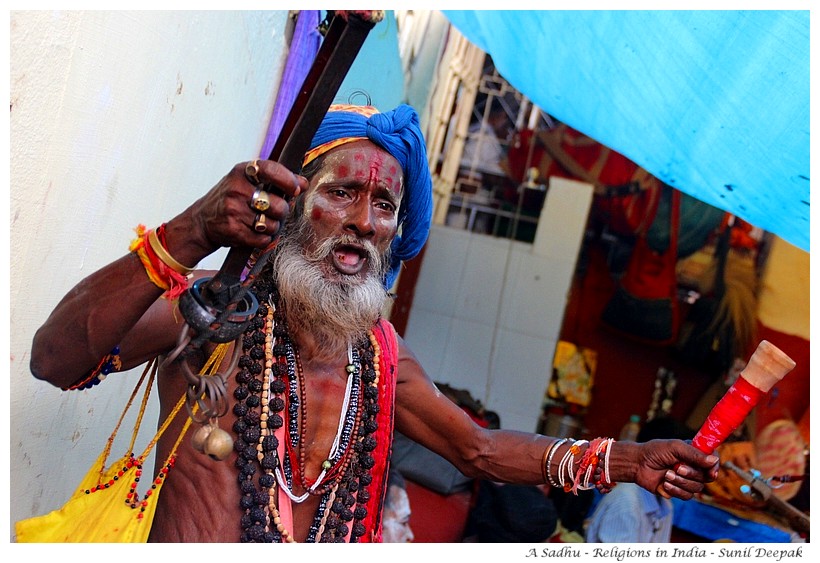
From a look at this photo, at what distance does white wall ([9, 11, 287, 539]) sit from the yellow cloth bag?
0.61ft

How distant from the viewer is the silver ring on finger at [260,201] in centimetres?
165

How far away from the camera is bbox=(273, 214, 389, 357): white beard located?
7.88 ft

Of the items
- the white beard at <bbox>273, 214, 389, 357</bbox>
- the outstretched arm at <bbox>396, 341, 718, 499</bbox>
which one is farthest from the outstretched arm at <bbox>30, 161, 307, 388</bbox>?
the outstretched arm at <bbox>396, 341, 718, 499</bbox>

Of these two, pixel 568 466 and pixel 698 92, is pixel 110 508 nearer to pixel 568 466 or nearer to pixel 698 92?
pixel 568 466

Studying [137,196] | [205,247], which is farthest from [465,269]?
[205,247]

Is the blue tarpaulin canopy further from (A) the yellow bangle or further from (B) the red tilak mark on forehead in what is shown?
(A) the yellow bangle

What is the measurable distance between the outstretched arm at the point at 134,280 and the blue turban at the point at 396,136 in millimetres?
846

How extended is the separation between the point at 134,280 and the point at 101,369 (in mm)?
285

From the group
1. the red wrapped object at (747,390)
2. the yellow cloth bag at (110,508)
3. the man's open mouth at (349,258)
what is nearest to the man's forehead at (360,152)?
the man's open mouth at (349,258)

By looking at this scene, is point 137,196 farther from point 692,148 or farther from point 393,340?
point 692,148

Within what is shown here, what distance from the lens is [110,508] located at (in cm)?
219

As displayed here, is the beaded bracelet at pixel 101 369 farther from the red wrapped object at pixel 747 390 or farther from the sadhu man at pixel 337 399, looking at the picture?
the red wrapped object at pixel 747 390

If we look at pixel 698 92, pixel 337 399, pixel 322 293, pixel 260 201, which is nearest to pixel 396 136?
pixel 322 293
